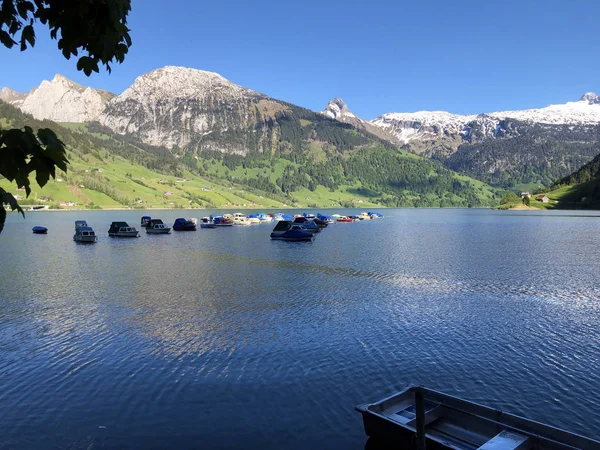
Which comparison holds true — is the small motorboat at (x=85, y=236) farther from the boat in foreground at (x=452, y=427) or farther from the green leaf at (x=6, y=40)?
the green leaf at (x=6, y=40)

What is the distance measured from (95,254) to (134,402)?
73690 mm

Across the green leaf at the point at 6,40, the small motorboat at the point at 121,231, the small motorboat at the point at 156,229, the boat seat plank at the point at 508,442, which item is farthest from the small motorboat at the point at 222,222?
the green leaf at the point at 6,40

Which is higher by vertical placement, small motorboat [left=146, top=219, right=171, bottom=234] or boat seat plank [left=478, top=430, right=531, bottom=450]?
small motorboat [left=146, top=219, right=171, bottom=234]

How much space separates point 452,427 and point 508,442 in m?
2.72

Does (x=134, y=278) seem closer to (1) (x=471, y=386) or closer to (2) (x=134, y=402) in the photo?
(2) (x=134, y=402)

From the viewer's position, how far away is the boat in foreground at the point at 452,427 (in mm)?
14977

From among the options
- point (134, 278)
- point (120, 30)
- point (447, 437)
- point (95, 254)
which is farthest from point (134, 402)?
point (95, 254)

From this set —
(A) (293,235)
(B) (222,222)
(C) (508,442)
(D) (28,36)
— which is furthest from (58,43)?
(B) (222,222)

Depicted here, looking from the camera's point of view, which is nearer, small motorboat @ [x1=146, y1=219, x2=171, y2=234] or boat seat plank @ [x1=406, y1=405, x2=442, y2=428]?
boat seat plank @ [x1=406, y1=405, x2=442, y2=428]

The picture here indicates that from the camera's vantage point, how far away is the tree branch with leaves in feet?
19.4

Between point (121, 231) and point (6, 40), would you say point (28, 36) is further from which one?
point (121, 231)

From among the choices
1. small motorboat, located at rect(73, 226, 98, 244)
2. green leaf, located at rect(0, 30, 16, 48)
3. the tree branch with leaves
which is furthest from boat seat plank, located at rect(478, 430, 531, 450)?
small motorboat, located at rect(73, 226, 98, 244)

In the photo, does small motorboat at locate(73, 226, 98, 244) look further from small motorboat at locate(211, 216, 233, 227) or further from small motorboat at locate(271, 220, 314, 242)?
small motorboat at locate(211, 216, 233, 227)

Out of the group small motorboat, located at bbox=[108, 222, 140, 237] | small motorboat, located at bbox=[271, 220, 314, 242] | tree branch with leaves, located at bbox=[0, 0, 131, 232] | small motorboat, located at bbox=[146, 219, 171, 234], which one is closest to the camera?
tree branch with leaves, located at bbox=[0, 0, 131, 232]
